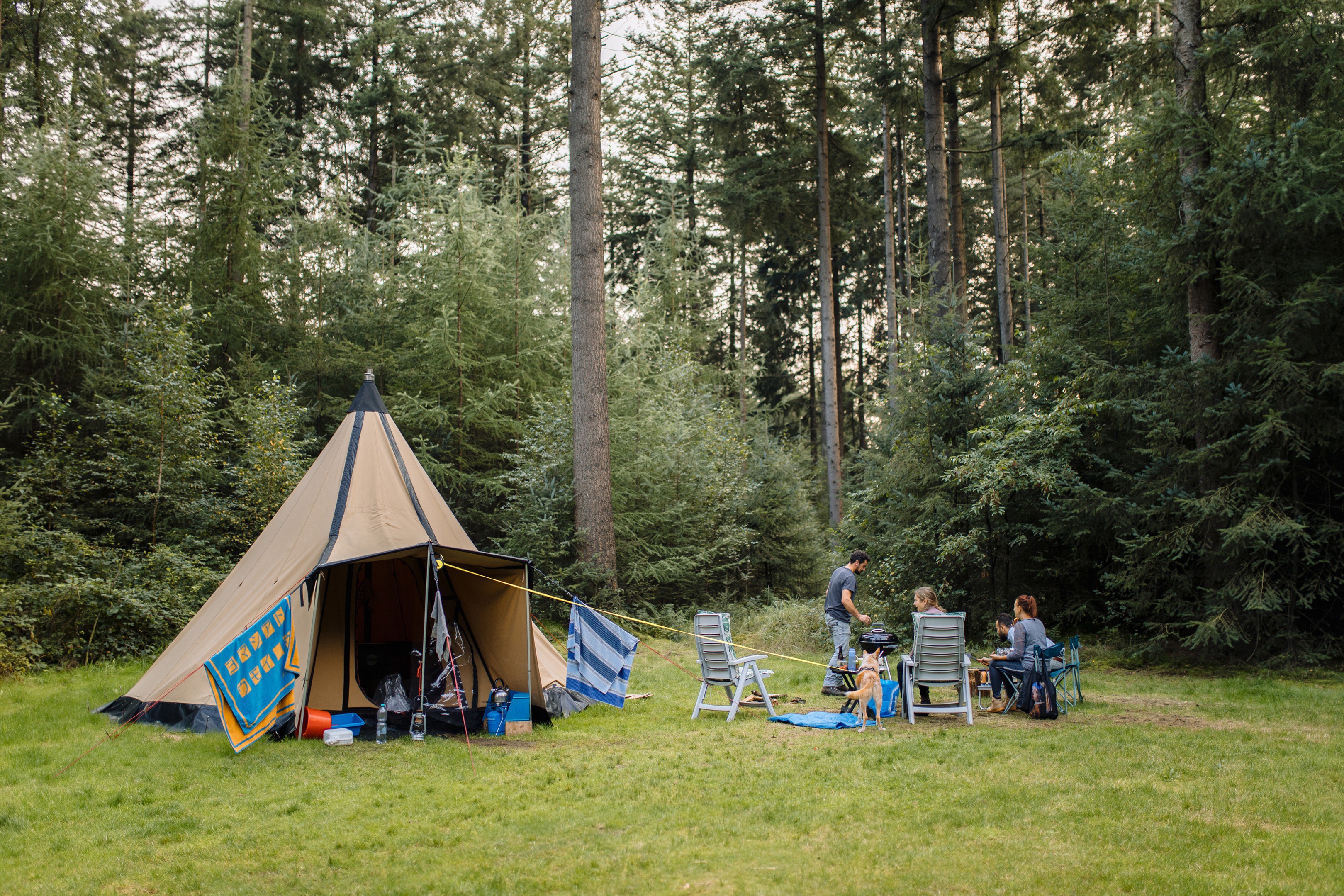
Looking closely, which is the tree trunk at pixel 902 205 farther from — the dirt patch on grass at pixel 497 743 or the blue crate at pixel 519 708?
the dirt patch on grass at pixel 497 743

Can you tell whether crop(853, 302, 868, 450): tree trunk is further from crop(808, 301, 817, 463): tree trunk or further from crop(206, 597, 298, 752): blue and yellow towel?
A: crop(206, 597, 298, 752): blue and yellow towel

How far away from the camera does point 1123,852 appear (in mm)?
4086

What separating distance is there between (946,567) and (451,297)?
9228 millimetres

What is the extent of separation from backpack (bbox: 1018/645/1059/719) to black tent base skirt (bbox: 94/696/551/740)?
4.05m

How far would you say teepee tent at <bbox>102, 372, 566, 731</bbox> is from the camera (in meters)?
→ 7.45

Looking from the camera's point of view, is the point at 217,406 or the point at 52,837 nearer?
the point at 52,837

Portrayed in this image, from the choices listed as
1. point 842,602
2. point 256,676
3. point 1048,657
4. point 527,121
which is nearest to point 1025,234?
point 527,121

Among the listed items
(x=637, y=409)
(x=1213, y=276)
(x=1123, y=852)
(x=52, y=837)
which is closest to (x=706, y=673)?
(x=1123, y=852)

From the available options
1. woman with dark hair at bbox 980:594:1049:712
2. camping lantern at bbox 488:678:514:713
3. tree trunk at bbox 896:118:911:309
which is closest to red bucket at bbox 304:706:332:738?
camping lantern at bbox 488:678:514:713

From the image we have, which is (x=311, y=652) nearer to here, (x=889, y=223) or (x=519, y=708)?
(x=519, y=708)

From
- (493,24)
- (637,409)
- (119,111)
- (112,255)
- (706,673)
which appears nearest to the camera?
(706,673)

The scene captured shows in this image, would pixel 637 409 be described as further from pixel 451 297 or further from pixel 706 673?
pixel 706 673

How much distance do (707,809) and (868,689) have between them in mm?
2662

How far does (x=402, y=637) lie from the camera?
Answer: 8.62 metres
